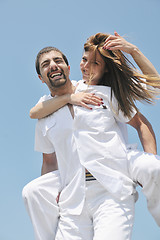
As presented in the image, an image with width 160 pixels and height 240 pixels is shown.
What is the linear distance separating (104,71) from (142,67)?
59 cm

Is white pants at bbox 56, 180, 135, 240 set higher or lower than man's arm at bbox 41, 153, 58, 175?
lower

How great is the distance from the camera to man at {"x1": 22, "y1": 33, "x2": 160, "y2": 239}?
4.59 metres

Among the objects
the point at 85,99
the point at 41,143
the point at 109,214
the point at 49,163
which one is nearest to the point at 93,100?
the point at 85,99

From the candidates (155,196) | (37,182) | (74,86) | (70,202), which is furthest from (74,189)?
(74,86)

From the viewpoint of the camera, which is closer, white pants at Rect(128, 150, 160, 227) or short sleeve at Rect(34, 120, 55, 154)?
white pants at Rect(128, 150, 160, 227)

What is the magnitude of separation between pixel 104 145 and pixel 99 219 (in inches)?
35.6

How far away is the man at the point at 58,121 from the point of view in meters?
4.59

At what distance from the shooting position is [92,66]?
5.04 metres

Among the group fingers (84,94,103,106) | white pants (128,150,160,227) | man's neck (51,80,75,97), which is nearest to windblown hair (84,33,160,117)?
fingers (84,94,103,106)

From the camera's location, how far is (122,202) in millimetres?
4254

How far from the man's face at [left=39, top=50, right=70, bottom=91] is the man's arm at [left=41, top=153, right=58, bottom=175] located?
0.97 metres

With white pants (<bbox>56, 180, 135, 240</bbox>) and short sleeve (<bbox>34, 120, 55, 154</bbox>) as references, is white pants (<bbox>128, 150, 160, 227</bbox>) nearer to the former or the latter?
white pants (<bbox>56, 180, 135, 240</bbox>)

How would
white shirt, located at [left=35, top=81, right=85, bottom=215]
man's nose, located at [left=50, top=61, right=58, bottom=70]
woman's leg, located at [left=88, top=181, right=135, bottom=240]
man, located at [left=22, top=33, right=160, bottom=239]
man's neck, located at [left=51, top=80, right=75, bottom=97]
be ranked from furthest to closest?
man's neck, located at [left=51, top=80, right=75, bottom=97]
man's nose, located at [left=50, top=61, right=58, bottom=70]
man, located at [left=22, top=33, right=160, bottom=239]
white shirt, located at [left=35, top=81, right=85, bottom=215]
woman's leg, located at [left=88, top=181, right=135, bottom=240]

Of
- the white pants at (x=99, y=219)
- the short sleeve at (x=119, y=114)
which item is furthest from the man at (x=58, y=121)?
the short sleeve at (x=119, y=114)
